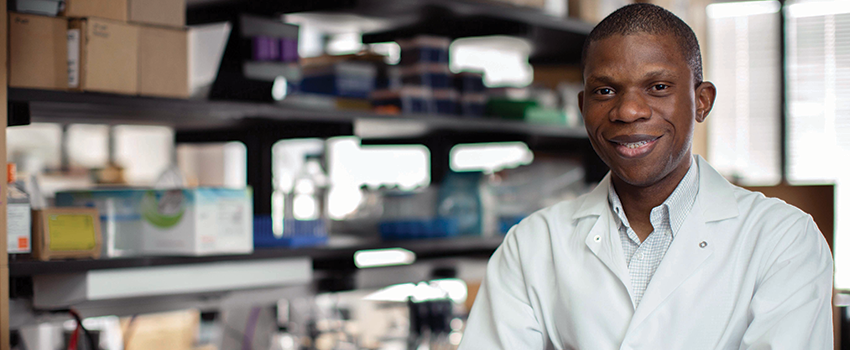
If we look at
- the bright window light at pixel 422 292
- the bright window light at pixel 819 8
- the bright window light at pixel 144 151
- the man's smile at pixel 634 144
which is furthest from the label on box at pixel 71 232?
the bright window light at pixel 819 8

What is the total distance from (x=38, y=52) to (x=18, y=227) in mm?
370

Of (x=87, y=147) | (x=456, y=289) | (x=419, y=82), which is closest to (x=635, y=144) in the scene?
(x=419, y=82)

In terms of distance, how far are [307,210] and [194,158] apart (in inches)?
109

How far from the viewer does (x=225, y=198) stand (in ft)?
6.50

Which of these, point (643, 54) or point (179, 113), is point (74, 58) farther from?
point (643, 54)

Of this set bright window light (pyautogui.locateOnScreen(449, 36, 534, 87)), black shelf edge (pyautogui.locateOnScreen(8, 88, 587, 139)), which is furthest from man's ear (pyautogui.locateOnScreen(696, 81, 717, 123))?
bright window light (pyautogui.locateOnScreen(449, 36, 534, 87))

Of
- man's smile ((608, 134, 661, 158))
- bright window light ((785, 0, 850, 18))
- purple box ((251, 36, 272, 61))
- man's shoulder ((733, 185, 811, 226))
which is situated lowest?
man's shoulder ((733, 185, 811, 226))

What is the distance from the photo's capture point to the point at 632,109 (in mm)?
1202

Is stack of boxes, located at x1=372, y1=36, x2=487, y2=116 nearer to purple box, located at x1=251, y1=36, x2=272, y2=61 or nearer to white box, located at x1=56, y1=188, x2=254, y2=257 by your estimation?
purple box, located at x1=251, y1=36, x2=272, y2=61

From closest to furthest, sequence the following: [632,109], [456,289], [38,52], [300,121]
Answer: [632,109] < [38,52] < [300,121] < [456,289]

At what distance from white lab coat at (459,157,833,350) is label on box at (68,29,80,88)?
1.00 m

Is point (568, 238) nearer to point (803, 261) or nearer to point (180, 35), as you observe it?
point (803, 261)

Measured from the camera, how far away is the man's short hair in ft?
4.01

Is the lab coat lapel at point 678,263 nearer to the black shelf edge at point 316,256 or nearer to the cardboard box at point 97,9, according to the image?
the black shelf edge at point 316,256
